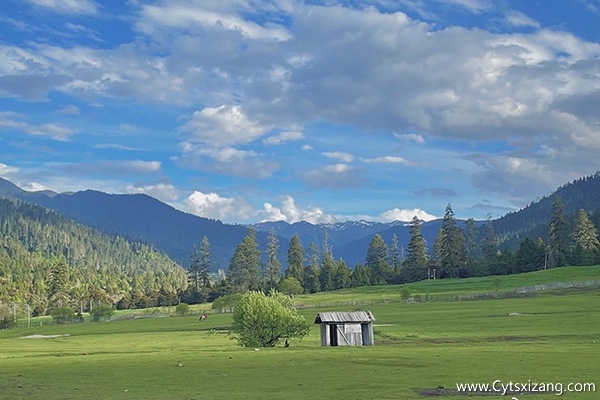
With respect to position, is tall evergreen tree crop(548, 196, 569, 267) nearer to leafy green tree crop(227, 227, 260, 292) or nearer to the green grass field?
leafy green tree crop(227, 227, 260, 292)

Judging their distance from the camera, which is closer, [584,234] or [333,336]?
[333,336]

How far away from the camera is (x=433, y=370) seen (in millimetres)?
38094

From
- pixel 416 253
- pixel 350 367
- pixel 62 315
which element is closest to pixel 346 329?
pixel 350 367

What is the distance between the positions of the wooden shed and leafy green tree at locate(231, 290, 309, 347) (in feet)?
8.49

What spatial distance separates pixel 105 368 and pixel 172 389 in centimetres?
1293

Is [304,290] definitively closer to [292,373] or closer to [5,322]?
[5,322]

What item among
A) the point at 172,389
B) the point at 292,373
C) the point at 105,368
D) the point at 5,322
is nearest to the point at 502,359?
the point at 292,373

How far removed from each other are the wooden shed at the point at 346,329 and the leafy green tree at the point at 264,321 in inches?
102

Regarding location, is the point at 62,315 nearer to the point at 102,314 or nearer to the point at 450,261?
the point at 102,314

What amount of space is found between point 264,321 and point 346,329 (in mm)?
8410

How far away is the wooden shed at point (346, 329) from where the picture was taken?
209ft

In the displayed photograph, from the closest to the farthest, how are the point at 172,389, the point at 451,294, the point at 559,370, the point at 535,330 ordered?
the point at 172,389 → the point at 559,370 → the point at 535,330 → the point at 451,294

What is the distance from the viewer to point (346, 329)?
63.8m

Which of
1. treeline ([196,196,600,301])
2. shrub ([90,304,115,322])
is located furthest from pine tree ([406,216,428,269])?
shrub ([90,304,115,322])
